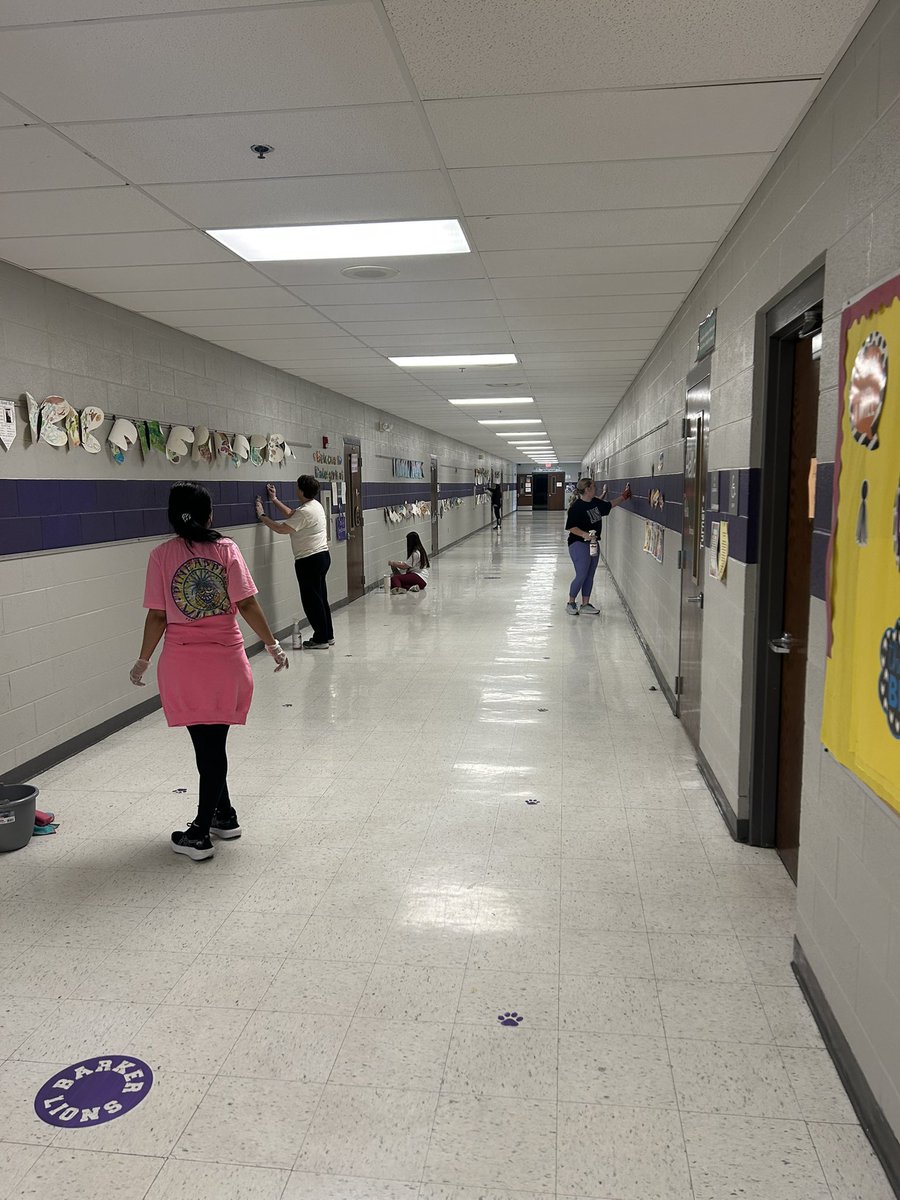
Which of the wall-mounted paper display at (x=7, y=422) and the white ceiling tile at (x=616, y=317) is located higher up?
the white ceiling tile at (x=616, y=317)

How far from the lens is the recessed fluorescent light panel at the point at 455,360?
7.09 m

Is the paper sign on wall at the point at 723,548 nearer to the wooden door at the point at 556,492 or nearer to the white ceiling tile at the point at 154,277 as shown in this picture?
the white ceiling tile at the point at 154,277

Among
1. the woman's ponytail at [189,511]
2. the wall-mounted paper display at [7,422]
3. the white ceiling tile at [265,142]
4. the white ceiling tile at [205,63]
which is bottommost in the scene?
the woman's ponytail at [189,511]

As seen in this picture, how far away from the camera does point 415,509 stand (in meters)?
14.6

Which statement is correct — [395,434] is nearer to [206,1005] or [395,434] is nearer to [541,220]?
[541,220]

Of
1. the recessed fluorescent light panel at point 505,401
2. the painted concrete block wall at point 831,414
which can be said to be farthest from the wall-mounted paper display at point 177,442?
the recessed fluorescent light panel at point 505,401

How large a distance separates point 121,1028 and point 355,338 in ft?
16.5

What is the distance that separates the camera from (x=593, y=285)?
4.61 m

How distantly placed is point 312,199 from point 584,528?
6024 millimetres

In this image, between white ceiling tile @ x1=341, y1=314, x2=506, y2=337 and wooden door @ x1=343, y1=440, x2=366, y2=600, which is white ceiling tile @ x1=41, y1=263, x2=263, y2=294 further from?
wooden door @ x1=343, y1=440, x2=366, y2=600

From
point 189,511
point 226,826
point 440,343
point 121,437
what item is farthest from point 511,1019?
point 440,343

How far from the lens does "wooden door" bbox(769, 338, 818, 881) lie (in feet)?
9.89

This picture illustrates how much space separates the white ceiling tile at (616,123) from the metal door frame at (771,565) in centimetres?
63

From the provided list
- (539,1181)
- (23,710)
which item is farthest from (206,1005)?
(23,710)
